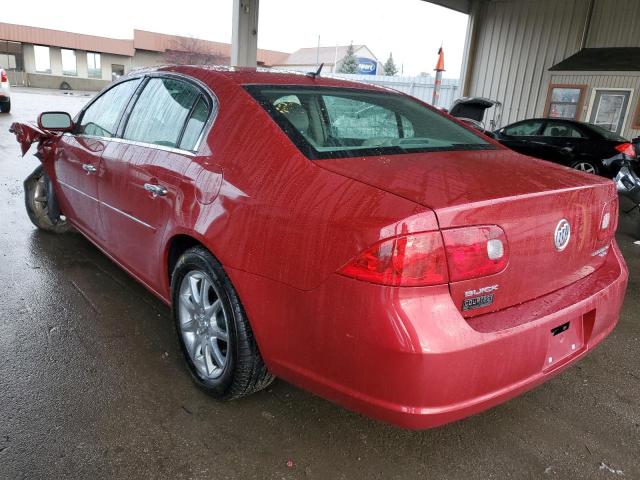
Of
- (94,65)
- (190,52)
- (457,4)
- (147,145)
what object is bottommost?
(94,65)

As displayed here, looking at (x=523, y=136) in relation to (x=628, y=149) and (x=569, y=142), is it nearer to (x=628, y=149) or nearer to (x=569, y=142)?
(x=569, y=142)

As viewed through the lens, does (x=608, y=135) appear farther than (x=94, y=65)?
No

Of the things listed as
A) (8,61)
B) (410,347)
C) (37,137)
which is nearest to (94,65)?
(8,61)

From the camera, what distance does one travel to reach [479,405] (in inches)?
66.8

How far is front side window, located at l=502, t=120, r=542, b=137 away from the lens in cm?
1024

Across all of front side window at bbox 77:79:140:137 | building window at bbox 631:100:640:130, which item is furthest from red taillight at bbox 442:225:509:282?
building window at bbox 631:100:640:130

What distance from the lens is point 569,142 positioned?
30.6 feet

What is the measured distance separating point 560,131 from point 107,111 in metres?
8.87

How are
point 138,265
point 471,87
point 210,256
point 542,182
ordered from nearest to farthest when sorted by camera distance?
point 542,182
point 210,256
point 138,265
point 471,87

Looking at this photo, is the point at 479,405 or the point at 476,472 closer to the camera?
the point at 479,405

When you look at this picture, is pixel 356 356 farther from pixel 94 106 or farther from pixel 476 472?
pixel 94 106

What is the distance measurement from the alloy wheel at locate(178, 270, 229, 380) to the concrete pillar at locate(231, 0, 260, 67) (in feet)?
22.0

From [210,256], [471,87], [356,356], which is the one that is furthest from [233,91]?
[471,87]

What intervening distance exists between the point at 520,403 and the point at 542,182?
1.15 m
